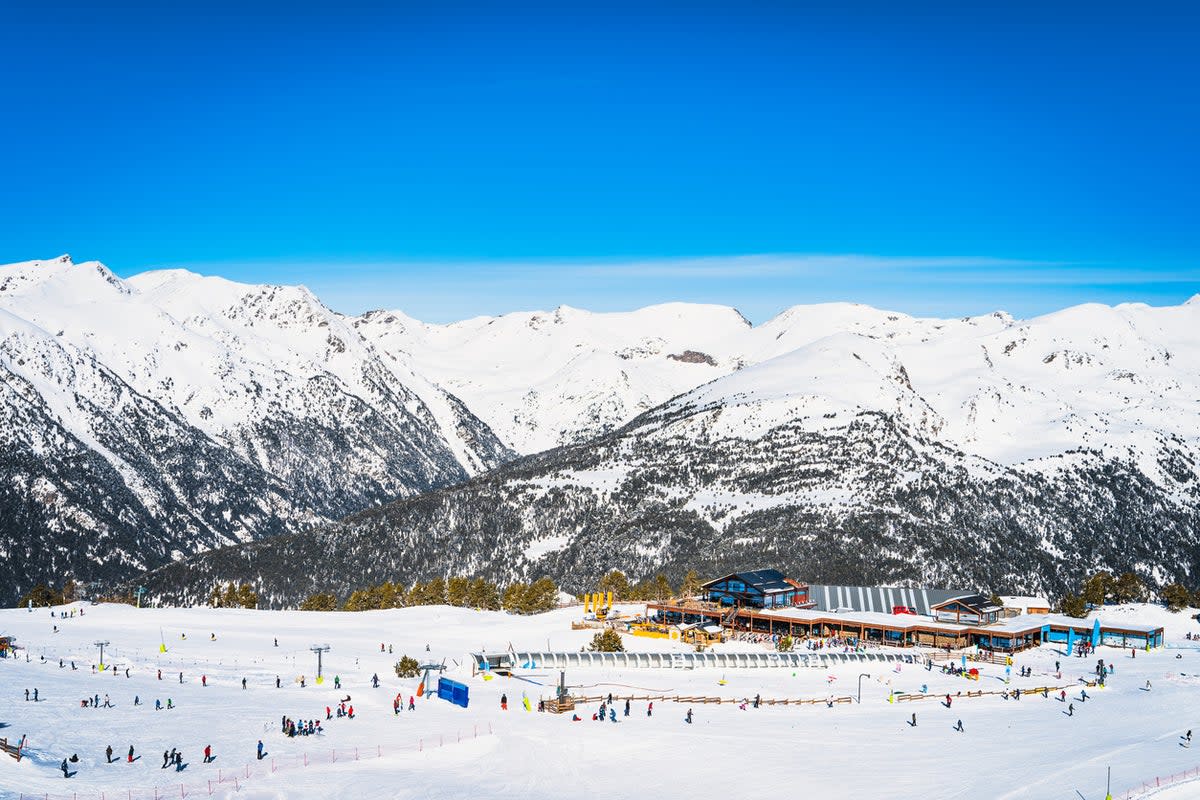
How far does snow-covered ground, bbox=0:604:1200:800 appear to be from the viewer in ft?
210

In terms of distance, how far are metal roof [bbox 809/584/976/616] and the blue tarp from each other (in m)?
62.9

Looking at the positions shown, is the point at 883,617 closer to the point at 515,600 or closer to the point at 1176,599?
the point at 515,600

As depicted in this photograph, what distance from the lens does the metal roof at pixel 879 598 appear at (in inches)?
5354

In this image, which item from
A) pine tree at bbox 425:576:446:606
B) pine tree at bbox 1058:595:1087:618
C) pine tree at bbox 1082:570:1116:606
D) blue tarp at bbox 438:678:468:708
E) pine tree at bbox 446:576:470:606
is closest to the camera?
blue tarp at bbox 438:678:468:708

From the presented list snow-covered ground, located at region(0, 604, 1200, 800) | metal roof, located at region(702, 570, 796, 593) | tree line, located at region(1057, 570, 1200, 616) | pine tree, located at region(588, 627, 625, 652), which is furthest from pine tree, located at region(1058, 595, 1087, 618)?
pine tree, located at region(588, 627, 625, 652)

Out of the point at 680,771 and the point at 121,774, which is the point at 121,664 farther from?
the point at 680,771

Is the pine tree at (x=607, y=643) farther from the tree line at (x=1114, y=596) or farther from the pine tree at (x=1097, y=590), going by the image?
the pine tree at (x=1097, y=590)

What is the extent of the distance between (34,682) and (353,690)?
24216 millimetres

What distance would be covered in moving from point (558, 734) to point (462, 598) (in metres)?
87.8

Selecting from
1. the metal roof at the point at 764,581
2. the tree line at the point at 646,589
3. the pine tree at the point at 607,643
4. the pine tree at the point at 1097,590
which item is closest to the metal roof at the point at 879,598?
the metal roof at the point at 764,581

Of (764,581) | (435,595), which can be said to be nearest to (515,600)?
(435,595)

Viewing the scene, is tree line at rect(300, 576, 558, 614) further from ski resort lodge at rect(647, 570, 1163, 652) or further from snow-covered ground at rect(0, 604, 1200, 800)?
snow-covered ground at rect(0, 604, 1200, 800)

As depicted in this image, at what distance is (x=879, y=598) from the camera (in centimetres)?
13925

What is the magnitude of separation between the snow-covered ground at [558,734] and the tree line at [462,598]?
33.9m
